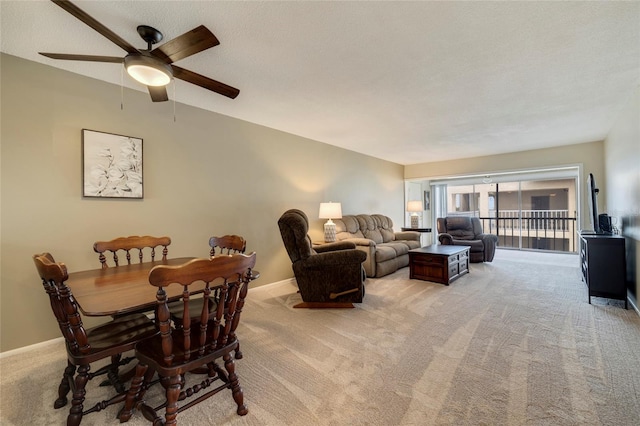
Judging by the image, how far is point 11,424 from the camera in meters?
1.52

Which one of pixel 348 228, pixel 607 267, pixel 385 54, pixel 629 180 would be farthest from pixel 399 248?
pixel 385 54

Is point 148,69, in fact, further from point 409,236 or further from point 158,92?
point 409,236

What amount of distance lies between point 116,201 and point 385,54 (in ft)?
9.56

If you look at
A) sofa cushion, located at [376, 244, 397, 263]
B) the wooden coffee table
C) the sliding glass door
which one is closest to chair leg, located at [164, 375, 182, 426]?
sofa cushion, located at [376, 244, 397, 263]

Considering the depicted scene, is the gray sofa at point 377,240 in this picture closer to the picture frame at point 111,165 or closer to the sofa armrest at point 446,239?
the sofa armrest at point 446,239

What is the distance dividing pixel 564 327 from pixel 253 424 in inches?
113

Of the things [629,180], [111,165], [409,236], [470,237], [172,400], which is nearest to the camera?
[172,400]

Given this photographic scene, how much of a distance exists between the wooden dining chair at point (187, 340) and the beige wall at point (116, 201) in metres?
1.69

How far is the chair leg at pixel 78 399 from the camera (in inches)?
57.1

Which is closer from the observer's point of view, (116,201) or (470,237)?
(116,201)

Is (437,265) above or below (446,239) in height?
below

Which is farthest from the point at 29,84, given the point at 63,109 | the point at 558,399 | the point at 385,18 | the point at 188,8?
the point at 558,399

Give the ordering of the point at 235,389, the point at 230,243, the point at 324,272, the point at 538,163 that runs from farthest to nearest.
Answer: the point at 538,163 < the point at 324,272 < the point at 230,243 < the point at 235,389

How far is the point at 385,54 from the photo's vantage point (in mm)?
2230
